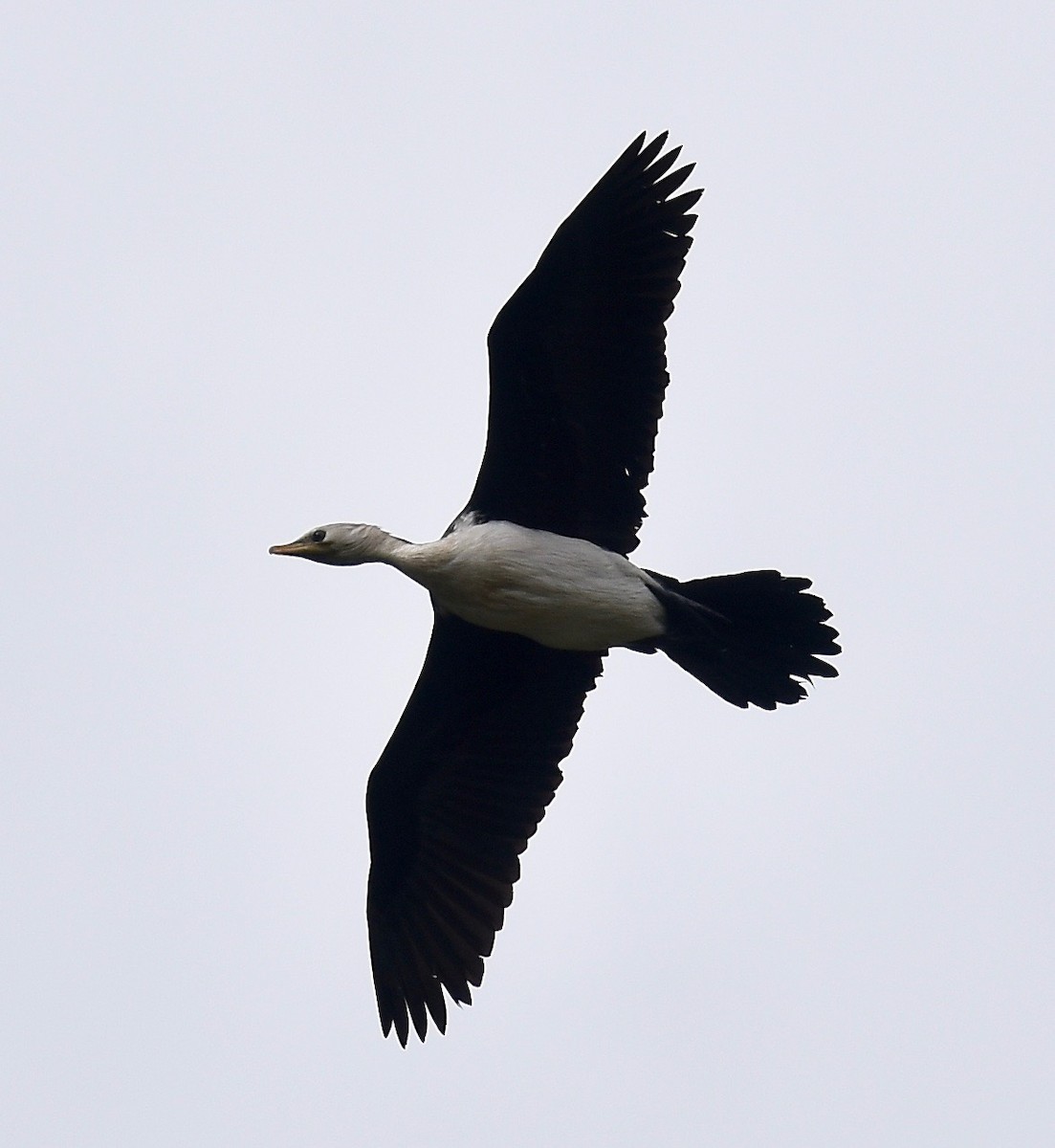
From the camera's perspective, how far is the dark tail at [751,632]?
859cm

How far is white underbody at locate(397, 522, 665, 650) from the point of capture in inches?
343

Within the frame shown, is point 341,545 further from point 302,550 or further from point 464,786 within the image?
point 464,786

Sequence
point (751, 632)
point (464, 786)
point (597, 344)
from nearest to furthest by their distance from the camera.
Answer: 1. point (597, 344)
2. point (751, 632)
3. point (464, 786)

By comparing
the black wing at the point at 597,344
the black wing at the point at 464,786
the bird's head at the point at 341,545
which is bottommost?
the black wing at the point at 464,786

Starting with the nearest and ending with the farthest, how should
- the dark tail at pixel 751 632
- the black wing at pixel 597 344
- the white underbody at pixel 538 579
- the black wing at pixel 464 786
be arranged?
the black wing at pixel 597 344 → the dark tail at pixel 751 632 → the white underbody at pixel 538 579 → the black wing at pixel 464 786

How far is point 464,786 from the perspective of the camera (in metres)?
9.48

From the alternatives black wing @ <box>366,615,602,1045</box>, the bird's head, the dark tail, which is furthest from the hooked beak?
the dark tail

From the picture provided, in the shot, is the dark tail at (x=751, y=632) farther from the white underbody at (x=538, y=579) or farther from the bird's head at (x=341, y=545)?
the bird's head at (x=341, y=545)

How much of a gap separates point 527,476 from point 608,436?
1.44ft

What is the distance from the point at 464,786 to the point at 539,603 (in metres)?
1.23

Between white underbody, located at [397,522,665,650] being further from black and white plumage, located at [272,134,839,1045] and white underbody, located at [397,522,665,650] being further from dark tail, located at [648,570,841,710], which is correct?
dark tail, located at [648,570,841,710]

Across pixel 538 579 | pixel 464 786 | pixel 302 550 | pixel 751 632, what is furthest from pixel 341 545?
pixel 751 632

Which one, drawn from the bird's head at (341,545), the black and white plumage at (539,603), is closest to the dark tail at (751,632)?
the black and white plumage at (539,603)

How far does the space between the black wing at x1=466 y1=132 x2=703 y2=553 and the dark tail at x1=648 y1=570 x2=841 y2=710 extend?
0.55 m
